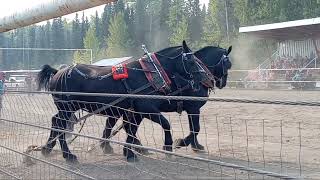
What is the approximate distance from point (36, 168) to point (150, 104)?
1.93 metres

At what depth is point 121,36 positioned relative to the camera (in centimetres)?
5862

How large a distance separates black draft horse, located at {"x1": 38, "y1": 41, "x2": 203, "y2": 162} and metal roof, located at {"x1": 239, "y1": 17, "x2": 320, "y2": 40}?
18.4 m

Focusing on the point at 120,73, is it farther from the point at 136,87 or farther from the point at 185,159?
the point at 185,159

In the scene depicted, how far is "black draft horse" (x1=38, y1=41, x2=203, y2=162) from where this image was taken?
7375 mm

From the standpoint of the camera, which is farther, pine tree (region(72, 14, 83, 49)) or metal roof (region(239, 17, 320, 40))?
pine tree (region(72, 14, 83, 49))

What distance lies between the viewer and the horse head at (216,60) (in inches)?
332

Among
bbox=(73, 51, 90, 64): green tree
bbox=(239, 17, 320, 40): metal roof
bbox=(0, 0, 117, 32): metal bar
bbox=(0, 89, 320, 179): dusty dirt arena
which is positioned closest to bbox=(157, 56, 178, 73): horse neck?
bbox=(0, 89, 320, 179): dusty dirt arena

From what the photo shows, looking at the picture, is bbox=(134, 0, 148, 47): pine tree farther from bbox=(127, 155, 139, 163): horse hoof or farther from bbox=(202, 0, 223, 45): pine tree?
bbox=(127, 155, 139, 163): horse hoof

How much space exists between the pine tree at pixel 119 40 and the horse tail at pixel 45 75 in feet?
161

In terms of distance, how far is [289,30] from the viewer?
2828 centimetres

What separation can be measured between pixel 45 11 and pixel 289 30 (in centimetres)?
2577

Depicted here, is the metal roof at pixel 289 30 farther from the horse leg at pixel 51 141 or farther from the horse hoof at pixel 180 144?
the horse leg at pixel 51 141

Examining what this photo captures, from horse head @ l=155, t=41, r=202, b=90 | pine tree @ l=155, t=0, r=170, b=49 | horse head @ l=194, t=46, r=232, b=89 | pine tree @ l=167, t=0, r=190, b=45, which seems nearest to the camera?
horse head @ l=155, t=41, r=202, b=90

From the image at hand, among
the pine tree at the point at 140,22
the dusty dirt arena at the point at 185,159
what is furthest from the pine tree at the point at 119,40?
the dusty dirt arena at the point at 185,159
